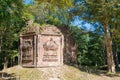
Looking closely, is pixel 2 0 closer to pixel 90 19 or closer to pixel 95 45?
pixel 90 19

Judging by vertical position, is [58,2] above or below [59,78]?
above

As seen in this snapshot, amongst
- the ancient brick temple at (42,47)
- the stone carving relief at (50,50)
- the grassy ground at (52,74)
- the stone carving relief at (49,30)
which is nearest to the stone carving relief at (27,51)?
the ancient brick temple at (42,47)

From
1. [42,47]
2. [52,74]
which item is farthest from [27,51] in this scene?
[52,74]

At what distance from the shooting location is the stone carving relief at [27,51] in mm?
24953

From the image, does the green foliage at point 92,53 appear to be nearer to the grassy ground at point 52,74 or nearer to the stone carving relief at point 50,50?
the stone carving relief at point 50,50

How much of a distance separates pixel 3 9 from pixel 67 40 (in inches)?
830

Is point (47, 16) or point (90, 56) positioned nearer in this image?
point (47, 16)

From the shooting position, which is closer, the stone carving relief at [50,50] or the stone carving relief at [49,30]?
the stone carving relief at [50,50]

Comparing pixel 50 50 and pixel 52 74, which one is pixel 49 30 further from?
Answer: pixel 52 74

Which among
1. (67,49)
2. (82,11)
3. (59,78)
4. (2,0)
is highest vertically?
(82,11)

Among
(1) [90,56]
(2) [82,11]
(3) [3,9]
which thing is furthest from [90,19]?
(1) [90,56]

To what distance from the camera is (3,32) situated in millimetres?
38094

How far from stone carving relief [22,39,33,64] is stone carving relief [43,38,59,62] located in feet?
4.61

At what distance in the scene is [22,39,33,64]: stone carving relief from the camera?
25.0 metres
